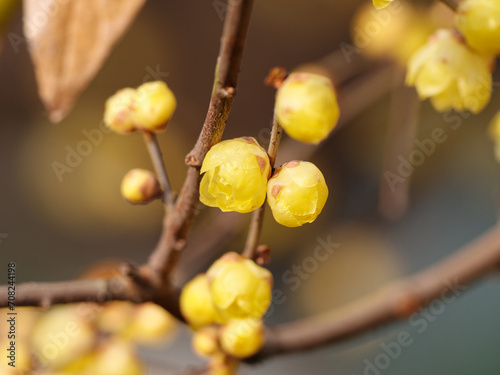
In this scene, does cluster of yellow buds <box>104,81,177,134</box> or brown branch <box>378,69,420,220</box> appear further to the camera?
brown branch <box>378,69,420,220</box>

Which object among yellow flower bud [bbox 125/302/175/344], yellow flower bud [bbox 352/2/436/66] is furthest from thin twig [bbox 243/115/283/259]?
yellow flower bud [bbox 352/2/436/66]

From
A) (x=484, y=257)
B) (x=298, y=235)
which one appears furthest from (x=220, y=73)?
(x=298, y=235)

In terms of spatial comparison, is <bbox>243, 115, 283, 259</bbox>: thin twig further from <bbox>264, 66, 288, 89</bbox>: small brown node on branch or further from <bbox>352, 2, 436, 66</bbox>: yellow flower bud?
<bbox>352, 2, 436, 66</bbox>: yellow flower bud

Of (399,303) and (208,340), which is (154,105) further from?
(399,303)

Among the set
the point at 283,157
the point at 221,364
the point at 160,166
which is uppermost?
the point at 283,157

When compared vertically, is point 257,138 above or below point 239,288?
above

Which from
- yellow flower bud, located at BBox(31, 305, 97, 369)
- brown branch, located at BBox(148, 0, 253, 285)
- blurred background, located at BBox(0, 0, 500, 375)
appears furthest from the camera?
blurred background, located at BBox(0, 0, 500, 375)

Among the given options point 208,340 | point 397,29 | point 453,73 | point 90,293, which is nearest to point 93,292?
point 90,293

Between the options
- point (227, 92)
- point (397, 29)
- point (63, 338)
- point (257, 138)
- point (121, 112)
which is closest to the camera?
point (227, 92)

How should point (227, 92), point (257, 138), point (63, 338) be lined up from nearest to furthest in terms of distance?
point (227, 92) < point (63, 338) < point (257, 138)
